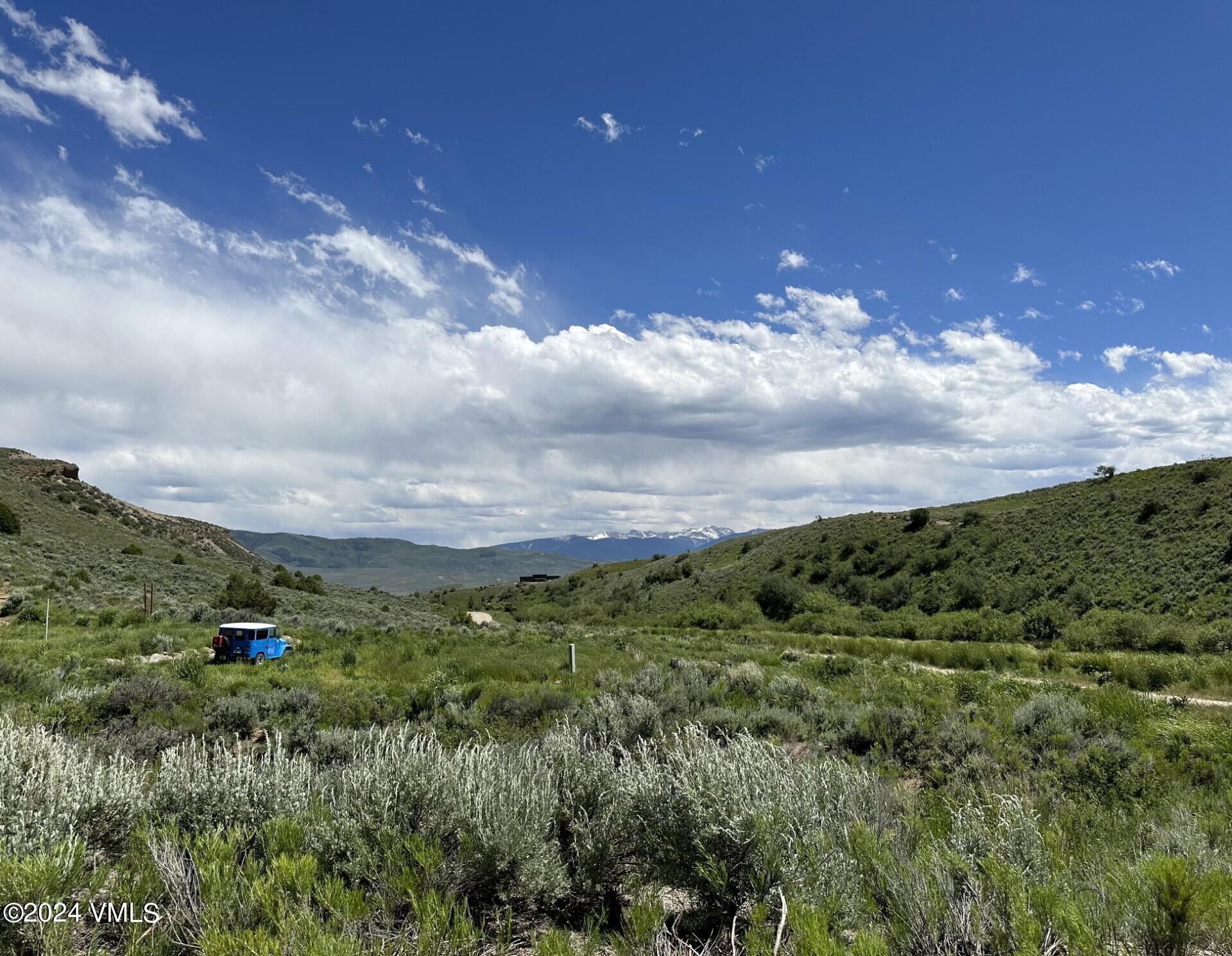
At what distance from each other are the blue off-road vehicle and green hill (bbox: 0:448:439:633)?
9700mm

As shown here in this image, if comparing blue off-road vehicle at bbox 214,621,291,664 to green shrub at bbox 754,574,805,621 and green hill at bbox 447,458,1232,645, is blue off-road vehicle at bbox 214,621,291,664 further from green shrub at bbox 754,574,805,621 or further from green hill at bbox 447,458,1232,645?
green shrub at bbox 754,574,805,621

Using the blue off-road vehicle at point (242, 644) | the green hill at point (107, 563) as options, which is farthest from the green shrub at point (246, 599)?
the blue off-road vehicle at point (242, 644)

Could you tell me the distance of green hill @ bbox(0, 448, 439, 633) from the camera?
2755cm

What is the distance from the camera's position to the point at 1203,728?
9.85 metres

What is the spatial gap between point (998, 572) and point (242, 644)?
40699mm

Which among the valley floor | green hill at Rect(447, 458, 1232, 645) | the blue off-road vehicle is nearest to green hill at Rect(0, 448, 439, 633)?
the blue off-road vehicle

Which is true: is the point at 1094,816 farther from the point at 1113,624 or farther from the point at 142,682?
the point at 1113,624

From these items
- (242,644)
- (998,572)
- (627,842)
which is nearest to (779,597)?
(998,572)

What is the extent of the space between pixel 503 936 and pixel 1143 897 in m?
3.82

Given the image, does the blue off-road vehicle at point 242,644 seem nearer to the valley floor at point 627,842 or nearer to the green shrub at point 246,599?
the valley floor at point 627,842

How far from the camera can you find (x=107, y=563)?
36.8 meters

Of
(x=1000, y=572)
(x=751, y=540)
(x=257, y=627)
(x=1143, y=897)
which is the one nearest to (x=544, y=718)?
(x=1143, y=897)

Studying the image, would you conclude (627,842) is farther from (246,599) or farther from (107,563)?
(107,563)

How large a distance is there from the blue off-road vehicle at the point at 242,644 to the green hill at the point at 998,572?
30.8 m
